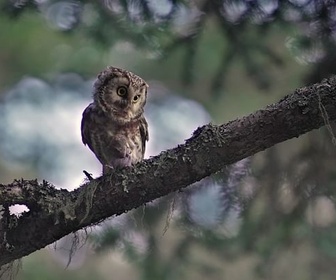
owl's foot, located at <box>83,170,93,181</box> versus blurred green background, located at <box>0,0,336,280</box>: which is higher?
blurred green background, located at <box>0,0,336,280</box>

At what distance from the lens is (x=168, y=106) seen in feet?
18.9

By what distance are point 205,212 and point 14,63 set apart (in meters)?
3.15

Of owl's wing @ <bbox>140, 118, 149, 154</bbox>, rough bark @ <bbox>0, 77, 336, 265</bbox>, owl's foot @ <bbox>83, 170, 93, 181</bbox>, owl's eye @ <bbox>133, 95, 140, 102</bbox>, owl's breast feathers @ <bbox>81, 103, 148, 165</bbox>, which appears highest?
owl's eye @ <bbox>133, 95, 140, 102</bbox>

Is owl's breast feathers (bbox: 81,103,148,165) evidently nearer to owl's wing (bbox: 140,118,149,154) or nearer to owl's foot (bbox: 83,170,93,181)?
owl's wing (bbox: 140,118,149,154)

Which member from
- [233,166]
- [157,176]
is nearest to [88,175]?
[157,176]

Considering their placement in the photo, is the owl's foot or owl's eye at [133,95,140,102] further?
owl's eye at [133,95,140,102]

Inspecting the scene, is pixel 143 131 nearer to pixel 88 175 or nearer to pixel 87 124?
pixel 87 124

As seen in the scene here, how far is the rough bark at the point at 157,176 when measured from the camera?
1.76 metres

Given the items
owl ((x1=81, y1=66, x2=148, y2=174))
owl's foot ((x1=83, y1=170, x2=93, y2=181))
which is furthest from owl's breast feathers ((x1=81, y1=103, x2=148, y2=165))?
owl's foot ((x1=83, y1=170, x2=93, y2=181))

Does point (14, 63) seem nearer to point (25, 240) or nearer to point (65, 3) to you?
point (65, 3)

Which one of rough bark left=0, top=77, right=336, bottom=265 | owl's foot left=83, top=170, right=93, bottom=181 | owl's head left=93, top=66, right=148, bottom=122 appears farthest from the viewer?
owl's head left=93, top=66, right=148, bottom=122

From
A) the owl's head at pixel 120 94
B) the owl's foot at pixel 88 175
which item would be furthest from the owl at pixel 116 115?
the owl's foot at pixel 88 175

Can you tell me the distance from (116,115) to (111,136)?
60mm

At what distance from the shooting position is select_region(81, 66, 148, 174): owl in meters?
2.08
